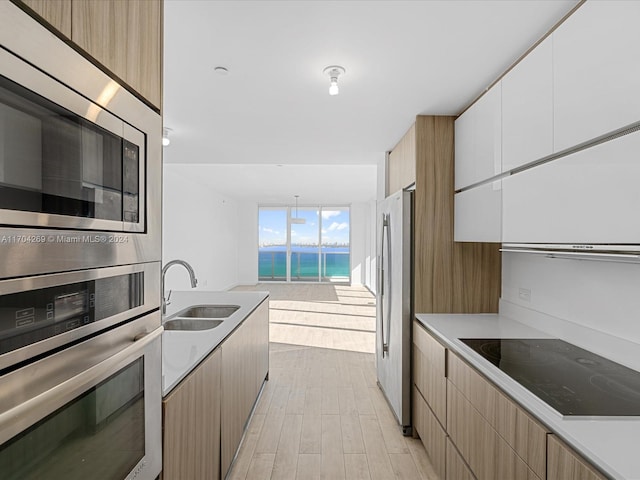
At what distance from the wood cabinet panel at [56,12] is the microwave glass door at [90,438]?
0.77 metres

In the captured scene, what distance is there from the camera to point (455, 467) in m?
1.94

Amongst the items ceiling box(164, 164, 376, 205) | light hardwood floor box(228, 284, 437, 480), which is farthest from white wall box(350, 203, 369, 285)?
light hardwood floor box(228, 284, 437, 480)

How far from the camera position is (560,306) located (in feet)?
6.99

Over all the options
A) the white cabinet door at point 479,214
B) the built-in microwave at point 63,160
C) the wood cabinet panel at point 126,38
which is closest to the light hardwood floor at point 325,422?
the white cabinet door at point 479,214

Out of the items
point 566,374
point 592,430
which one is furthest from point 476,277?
point 592,430

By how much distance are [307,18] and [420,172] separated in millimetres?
1453

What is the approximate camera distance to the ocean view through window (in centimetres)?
1171

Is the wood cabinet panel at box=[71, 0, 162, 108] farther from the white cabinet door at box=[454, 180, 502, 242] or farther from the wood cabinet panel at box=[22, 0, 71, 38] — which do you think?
the white cabinet door at box=[454, 180, 502, 242]

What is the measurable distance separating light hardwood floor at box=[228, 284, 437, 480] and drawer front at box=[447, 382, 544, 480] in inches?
24.1

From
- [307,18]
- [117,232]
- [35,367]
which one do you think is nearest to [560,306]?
[307,18]

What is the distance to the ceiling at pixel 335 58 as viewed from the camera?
1.53m

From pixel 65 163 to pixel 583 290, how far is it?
7.37 ft

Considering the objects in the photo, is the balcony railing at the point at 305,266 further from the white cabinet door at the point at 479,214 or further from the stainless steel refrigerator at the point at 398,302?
the white cabinet door at the point at 479,214

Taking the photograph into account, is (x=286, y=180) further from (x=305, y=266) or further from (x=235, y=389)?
(x=235, y=389)
